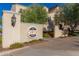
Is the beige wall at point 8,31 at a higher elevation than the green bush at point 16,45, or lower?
higher

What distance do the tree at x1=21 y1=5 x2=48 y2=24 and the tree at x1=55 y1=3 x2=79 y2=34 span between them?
5.28 ft

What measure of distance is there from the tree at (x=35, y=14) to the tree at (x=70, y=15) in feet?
5.28

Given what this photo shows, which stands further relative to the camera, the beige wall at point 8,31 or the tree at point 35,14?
the tree at point 35,14

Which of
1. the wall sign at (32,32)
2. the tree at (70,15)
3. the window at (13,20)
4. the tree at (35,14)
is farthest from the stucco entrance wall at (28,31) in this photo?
the tree at (35,14)

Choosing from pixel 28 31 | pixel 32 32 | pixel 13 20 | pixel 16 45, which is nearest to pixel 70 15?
pixel 32 32

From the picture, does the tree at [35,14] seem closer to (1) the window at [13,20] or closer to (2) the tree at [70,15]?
(2) the tree at [70,15]

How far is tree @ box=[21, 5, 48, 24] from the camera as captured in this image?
84.7 ft

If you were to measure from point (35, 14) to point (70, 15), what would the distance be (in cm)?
492

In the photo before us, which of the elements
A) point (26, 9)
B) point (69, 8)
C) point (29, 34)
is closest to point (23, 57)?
point (29, 34)

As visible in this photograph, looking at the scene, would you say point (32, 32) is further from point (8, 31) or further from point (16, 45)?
point (8, 31)

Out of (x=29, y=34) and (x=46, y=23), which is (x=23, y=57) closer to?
(x=29, y=34)

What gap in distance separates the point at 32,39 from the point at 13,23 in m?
3.29

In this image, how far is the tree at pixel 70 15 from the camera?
23.8 meters

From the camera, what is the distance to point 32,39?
19.1 metres
